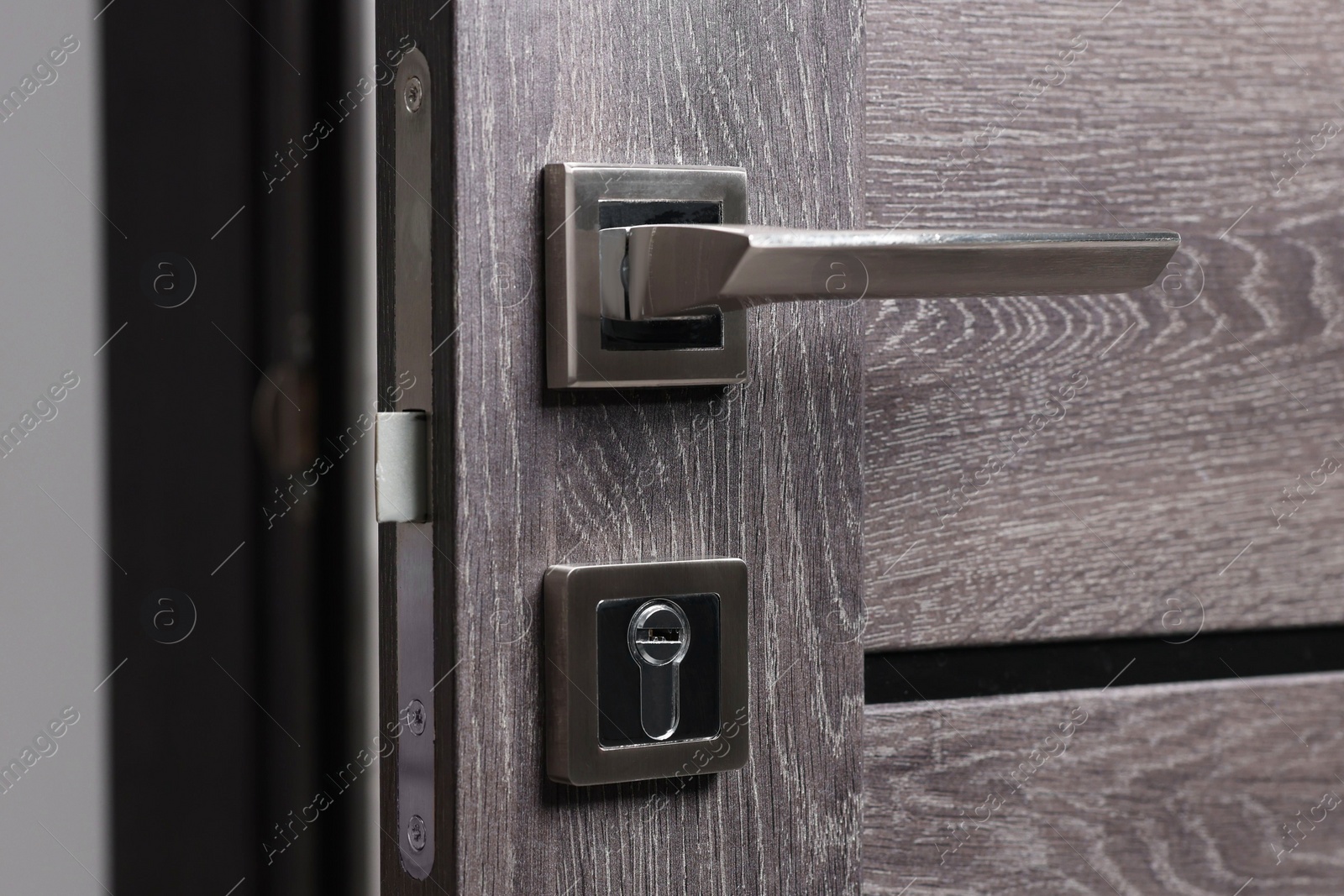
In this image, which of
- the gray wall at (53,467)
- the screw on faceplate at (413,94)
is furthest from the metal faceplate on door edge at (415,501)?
the gray wall at (53,467)

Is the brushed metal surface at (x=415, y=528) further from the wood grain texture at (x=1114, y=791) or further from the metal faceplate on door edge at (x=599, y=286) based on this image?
the wood grain texture at (x=1114, y=791)

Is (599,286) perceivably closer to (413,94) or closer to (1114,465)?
(413,94)

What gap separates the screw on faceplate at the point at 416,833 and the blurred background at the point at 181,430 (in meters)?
0.09

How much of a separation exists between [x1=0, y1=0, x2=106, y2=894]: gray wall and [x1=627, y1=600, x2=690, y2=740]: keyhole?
0.22m

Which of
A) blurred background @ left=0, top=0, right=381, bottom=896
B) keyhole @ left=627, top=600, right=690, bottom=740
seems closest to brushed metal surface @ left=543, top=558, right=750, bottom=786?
keyhole @ left=627, top=600, right=690, bottom=740

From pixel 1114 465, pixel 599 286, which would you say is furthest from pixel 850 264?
pixel 1114 465

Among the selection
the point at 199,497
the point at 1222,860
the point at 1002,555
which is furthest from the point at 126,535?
the point at 1222,860

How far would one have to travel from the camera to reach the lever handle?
366mm

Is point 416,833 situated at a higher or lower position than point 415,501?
lower

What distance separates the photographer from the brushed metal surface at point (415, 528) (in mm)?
402

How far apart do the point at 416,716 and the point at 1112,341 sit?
0.30m

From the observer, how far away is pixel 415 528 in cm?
41

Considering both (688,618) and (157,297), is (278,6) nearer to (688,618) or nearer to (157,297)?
(157,297)

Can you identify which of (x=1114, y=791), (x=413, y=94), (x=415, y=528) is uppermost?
(x=413, y=94)
